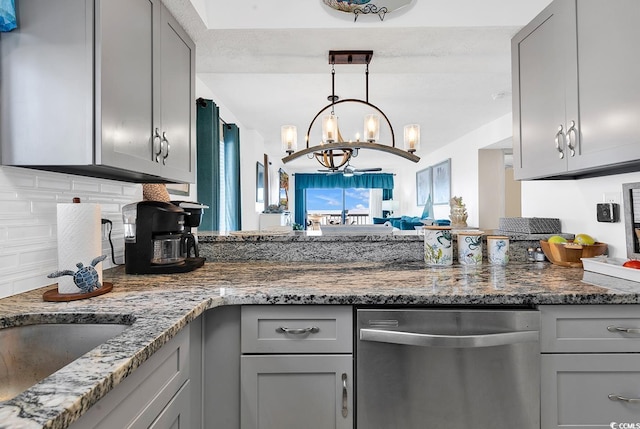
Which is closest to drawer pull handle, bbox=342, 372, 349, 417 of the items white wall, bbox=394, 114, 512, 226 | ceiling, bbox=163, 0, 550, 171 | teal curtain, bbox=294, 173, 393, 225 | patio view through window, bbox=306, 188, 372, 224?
ceiling, bbox=163, 0, 550, 171

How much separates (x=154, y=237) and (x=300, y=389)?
0.86m

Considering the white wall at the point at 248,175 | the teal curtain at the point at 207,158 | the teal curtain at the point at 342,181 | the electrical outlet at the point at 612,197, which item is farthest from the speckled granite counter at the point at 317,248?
the teal curtain at the point at 342,181

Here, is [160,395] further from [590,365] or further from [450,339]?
[590,365]

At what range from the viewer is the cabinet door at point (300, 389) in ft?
3.80

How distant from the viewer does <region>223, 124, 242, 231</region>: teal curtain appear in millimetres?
4191

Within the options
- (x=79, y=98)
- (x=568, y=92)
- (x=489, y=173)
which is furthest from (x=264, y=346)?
(x=489, y=173)

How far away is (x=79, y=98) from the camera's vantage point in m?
1.10

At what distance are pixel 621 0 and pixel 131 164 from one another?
1.83m

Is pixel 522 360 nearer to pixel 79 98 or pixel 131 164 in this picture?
pixel 131 164

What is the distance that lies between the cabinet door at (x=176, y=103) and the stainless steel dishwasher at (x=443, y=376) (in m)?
1.13

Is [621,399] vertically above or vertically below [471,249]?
below

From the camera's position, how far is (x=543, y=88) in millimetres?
1700

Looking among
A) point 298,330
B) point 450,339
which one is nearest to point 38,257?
point 298,330

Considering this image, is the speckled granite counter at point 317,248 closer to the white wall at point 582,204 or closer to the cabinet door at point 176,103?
the white wall at point 582,204
